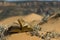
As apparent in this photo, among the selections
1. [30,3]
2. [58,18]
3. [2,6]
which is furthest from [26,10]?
[58,18]

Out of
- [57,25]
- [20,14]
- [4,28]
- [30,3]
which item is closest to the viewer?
[4,28]

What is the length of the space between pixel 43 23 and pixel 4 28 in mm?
1532

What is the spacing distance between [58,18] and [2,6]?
12.3 ft

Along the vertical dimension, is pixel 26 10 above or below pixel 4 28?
below

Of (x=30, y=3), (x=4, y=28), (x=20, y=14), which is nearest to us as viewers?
(x=4, y=28)

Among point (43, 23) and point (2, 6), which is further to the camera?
point (2, 6)

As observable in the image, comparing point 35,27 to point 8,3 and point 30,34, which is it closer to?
point 30,34

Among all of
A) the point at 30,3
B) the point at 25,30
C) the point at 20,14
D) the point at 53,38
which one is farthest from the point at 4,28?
the point at 30,3

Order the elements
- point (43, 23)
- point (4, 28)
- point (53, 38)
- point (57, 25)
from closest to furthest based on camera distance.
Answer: point (53, 38) → point (4, 28) → point (57, 25) → point (43, 23)

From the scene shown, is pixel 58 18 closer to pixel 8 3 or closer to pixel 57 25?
pixel 57 25

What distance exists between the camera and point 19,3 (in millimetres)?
9672

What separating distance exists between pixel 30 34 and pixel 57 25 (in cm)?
114

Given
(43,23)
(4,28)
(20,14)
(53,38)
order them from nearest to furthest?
(53,38) → (4,28) → (43,23) → (20,14)

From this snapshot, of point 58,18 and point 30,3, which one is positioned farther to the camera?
point 30,3
